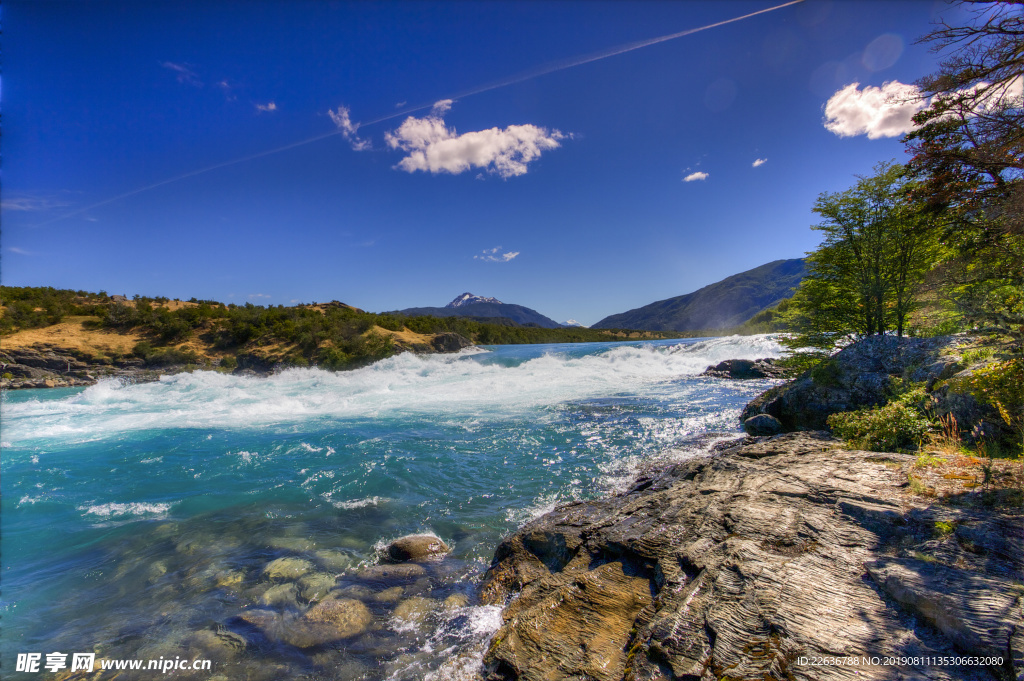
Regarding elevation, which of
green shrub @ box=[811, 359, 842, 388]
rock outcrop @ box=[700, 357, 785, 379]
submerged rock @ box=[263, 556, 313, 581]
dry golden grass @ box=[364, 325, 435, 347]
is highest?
dry golden grass @ box=[364, 325, 435, 347]

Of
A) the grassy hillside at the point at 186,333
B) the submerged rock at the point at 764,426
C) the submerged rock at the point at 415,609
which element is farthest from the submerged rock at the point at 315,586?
the grassy hillside at the point at 186,333

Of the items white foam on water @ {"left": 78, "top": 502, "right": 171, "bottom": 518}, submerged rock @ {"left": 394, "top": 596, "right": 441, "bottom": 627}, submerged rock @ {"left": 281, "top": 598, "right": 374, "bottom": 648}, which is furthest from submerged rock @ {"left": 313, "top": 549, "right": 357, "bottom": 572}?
white foam on water @ {"left": 78, "top": 502, "right": 171, "bottom": 518}

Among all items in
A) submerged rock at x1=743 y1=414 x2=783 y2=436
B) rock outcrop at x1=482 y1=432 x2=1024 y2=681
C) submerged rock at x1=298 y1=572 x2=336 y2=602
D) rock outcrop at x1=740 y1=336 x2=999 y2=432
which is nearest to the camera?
rock outcrop at x1=482 y1=432 x2=1024 y2=681

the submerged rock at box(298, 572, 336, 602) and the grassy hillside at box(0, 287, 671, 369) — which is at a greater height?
the grassy hillside at box(0, 287, 671, 369)

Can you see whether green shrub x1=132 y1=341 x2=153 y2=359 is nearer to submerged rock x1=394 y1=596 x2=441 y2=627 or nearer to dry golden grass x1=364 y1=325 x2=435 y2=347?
dry golden grass x1=364 y1=325 x2=435 y2=347

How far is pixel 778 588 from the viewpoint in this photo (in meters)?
3.26

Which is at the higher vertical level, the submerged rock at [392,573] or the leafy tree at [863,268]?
the leafy tree at [863,268]

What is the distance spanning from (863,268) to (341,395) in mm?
26391

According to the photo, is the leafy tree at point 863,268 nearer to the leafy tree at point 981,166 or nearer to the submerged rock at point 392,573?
the leafy tree at point 981,166

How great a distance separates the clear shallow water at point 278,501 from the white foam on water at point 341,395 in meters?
0.25

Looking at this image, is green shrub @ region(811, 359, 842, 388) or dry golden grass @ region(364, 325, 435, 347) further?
dry golden grass @ region(364, 325, 435, 347)

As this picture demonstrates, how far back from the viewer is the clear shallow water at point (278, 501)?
468cm

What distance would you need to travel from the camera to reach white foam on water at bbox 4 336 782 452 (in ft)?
52.9

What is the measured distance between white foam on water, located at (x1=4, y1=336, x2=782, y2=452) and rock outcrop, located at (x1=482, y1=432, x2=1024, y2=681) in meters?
11.4
